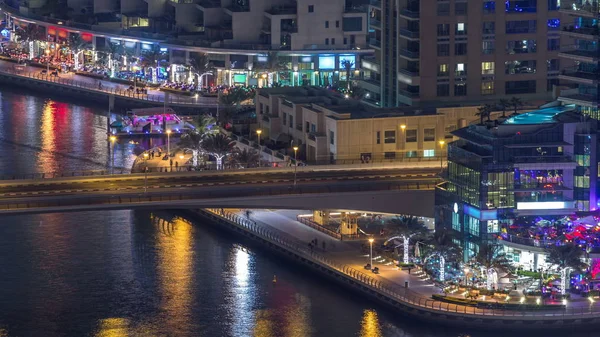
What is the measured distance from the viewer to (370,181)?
17900 centimetres

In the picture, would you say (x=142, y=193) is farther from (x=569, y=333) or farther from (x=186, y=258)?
(x=569, y=333)

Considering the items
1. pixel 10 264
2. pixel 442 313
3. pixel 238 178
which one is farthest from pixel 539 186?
pixel 10 264

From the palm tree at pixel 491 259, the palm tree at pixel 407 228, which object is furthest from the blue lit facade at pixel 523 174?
the palm tree at pixel 407 228

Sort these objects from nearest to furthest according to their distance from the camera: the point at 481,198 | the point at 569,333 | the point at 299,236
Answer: the point at 569,333 → the point at 481,198 → the point at 299,236

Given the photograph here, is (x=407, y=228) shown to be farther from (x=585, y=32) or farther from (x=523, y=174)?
(x=585, y=32)

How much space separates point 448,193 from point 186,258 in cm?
2202

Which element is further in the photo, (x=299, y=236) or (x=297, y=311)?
(x=299, y=236)

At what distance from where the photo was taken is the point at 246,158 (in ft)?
633

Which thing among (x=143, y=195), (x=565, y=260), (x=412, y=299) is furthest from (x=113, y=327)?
(x=565, y=260)

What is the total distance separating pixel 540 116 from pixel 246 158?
32463mm

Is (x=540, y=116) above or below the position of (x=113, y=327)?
above

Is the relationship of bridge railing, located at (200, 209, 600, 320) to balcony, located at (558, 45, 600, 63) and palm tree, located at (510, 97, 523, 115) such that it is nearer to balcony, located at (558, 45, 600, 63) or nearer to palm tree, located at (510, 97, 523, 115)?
balcony, located at (558, 45, 600, 63)

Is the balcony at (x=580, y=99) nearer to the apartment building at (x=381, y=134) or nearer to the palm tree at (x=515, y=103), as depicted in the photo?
the palm tree at (x=515, y=103)

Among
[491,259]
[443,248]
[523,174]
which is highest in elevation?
[523,174]
